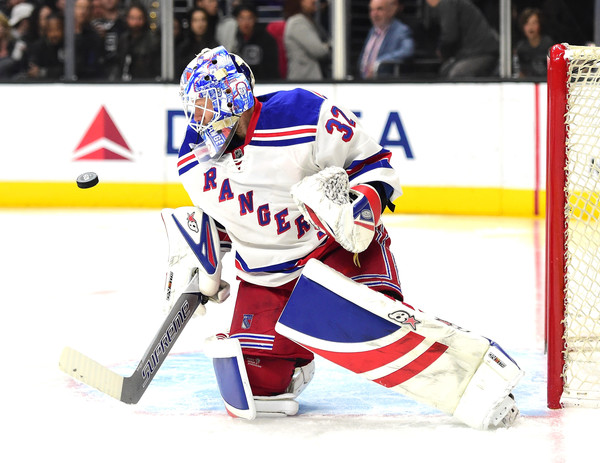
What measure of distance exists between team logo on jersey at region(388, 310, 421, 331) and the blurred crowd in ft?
14.1

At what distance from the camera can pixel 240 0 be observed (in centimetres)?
714

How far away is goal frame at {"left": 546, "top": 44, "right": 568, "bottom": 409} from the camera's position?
256 centimetres

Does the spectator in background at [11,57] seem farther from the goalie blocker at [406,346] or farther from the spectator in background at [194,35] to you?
the goalie blocker at [406,346]

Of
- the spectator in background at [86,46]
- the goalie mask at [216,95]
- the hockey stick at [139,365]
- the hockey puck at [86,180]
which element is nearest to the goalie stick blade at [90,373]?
the hockey stick at [139,365]

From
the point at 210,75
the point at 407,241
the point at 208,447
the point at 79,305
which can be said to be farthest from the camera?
the point at 407,241

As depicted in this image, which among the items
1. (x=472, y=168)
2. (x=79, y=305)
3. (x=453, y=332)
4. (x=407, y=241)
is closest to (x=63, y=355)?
(x=453, y=332)

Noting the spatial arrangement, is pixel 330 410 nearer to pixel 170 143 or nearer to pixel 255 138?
pixel 255 138

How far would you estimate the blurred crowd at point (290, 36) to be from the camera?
6.44 m

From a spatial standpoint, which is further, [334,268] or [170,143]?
[170,143]

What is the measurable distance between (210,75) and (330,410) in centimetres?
86

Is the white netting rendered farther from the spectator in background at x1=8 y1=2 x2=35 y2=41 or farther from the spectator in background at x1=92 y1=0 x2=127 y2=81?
the spectator in background at x1=8 y1=2 x2=35 y2=41

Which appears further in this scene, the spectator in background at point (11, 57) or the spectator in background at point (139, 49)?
the spectator in background at point (11, 57)

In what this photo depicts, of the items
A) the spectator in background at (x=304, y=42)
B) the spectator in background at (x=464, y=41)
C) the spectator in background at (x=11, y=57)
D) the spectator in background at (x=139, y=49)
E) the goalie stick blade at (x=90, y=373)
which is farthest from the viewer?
the spectator in background at (x=11, y=57)

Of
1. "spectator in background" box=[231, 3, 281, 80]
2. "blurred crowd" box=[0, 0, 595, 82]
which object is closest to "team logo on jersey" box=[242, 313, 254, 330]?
"blurred crowd" box=[0, 0, 595, 82]
